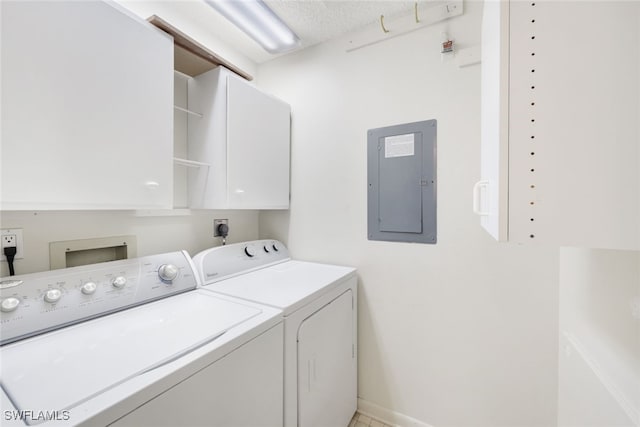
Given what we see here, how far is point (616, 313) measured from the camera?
85 centimetres

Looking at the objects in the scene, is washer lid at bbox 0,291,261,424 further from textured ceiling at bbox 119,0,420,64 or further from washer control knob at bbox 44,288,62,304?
textured ceiling at bbox 119,0,420,64

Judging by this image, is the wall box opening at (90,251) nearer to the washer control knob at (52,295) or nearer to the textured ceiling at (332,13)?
the washer control knob at (52,295)

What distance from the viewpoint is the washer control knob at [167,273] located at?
131 centimetres

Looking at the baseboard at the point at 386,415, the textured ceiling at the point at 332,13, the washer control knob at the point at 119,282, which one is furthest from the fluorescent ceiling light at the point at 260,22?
the baseboard at the point at 386,415

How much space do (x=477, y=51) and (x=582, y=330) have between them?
1488 mm

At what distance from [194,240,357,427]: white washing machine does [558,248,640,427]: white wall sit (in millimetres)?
1091

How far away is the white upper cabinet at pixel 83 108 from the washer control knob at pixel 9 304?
341 millimetres

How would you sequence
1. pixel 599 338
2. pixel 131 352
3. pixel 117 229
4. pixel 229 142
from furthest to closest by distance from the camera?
pixel 229 142, pixel 117 229, pixel 599 338, pixel 131 352

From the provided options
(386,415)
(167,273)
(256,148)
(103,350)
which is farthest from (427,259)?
(103,350)

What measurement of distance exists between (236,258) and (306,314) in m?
0.69

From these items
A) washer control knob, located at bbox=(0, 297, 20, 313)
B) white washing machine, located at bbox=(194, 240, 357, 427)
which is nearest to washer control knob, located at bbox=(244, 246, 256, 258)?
white washing machine, located at bbox=(194, 240, 357, 427)

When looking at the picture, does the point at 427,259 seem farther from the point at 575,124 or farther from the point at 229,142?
the point at 229,142

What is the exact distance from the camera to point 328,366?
1470 millimetres

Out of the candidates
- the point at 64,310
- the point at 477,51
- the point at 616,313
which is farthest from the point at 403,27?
the point at 64,310
